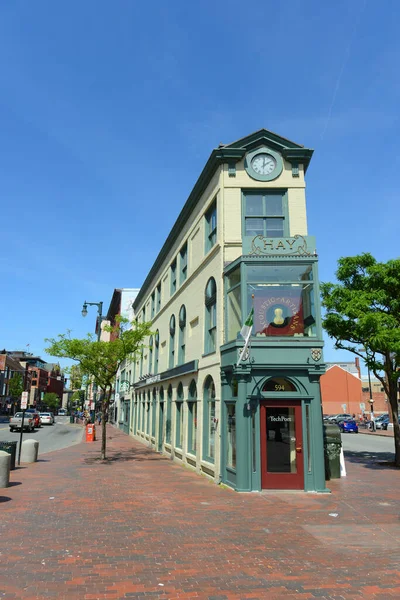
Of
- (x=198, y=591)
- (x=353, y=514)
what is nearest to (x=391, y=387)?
(x=353, y=514)

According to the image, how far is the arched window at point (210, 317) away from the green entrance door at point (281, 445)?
3.83 meters

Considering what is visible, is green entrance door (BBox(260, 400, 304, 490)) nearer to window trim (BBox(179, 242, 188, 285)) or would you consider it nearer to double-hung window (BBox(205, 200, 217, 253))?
double-hung window (BBox(205, 200, 217, 253))

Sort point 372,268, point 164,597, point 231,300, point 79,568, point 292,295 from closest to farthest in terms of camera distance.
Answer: point 164,597, point 79,568, point 292,295, point 231,300, point 372,268

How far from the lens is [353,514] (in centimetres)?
1033

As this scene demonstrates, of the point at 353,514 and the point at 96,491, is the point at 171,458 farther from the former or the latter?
the point at 353,514

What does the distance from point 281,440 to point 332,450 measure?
12.8 ft

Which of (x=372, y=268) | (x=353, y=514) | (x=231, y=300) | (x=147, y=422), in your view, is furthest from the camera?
(x=147, y=422)

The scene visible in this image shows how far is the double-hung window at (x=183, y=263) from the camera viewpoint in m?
22.3

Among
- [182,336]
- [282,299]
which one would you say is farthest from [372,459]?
[282,299]

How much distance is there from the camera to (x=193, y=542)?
8094 mm

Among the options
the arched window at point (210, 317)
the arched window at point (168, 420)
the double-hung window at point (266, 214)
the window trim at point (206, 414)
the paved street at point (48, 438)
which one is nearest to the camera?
the double-hung window at point (266, 214)

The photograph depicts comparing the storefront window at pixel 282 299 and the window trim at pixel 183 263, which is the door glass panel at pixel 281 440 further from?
the window trim at pixel 183 263

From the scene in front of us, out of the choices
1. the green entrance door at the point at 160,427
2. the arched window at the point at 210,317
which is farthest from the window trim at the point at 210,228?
the green entrance door at the point at 160,427

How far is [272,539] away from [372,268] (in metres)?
13.6
